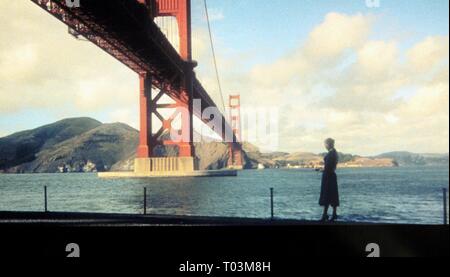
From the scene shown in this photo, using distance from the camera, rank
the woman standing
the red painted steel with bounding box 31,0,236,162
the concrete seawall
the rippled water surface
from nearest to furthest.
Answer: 1. the concrete seawall
2. the woman standing
3. the rippled water surface
4. the red painted steel with bounding box 31,0,236,162

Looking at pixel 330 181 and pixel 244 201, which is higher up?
pixel 330 181

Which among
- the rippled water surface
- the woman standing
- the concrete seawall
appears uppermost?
the woman standing

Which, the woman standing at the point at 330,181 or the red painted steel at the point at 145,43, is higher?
the red painted steel at the point at 145,43

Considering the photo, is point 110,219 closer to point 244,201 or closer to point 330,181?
point 330,181

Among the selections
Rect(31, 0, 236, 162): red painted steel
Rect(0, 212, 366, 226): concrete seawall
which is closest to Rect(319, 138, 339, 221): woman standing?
Rect(0, 212, 366, 226): concrete seawall

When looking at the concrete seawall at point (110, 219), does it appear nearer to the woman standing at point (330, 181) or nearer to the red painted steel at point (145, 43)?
the woman standing at point (330, 181)

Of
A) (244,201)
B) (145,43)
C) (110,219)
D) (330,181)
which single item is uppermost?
(145,43)

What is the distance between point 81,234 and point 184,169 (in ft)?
158

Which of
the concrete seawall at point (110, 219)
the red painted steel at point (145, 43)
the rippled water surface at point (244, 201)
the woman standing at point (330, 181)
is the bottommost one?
the rippled water surface at point (244, 201)

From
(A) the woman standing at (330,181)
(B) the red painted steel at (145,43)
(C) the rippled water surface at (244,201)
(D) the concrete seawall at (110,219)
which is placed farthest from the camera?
(B) the red painted steel at (145,43)

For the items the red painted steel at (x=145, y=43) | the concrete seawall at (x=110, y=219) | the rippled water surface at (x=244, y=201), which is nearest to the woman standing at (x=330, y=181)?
the concrete seawall at (x=110, y=219)

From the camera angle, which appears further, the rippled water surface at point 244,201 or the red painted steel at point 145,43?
the red painted steel at point 145,43

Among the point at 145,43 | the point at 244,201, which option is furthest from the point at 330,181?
the point at 145,43

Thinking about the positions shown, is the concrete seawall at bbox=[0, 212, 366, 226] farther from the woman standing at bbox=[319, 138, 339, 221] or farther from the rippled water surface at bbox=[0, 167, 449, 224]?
the rippled water surface at bbox=[0, 167, 449, 224]
